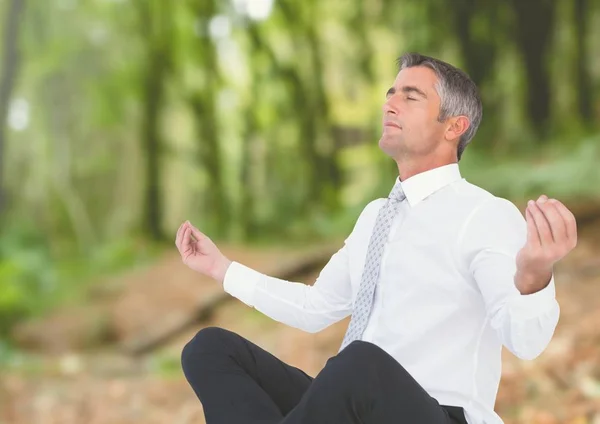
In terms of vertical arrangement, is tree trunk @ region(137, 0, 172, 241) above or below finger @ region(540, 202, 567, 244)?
below

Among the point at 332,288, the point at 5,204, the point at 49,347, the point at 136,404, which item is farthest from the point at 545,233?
the point at 5,204

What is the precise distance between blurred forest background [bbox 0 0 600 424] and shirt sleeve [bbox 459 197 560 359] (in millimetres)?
3888

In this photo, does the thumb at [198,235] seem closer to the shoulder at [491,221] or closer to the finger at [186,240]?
the finger at [186,240]

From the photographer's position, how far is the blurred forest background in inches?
207

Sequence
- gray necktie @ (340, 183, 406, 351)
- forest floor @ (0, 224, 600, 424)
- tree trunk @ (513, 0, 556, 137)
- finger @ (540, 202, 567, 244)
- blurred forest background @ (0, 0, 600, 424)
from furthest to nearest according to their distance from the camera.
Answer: tree trunk @ (513, 0, 556, 137) < blurred forest background @ (0, 0, 600, 424) < forest floor @ (0, 224, 600, 424) < gray necktie @ (340, 183, 406, 351) < finger @ (540, 202, 567, 244)

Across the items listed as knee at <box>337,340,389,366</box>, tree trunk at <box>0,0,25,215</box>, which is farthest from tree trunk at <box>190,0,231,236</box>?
knee at <box>337,340,389,366</box>

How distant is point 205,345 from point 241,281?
9.1 inches

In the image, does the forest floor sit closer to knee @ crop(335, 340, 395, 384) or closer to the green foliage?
the green foliage

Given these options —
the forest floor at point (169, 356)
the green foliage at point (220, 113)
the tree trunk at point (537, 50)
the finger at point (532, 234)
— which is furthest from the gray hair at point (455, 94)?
the tree trunk at point (537, 50)

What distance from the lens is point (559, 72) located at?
5332 mm

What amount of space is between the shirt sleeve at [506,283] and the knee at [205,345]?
386mm

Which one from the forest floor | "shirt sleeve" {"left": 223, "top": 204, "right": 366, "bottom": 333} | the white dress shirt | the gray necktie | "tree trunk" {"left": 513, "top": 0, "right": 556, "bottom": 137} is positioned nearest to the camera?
the white dress shirt

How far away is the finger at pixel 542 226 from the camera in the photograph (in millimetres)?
1031

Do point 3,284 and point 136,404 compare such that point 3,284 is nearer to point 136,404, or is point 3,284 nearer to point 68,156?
point 68,156
